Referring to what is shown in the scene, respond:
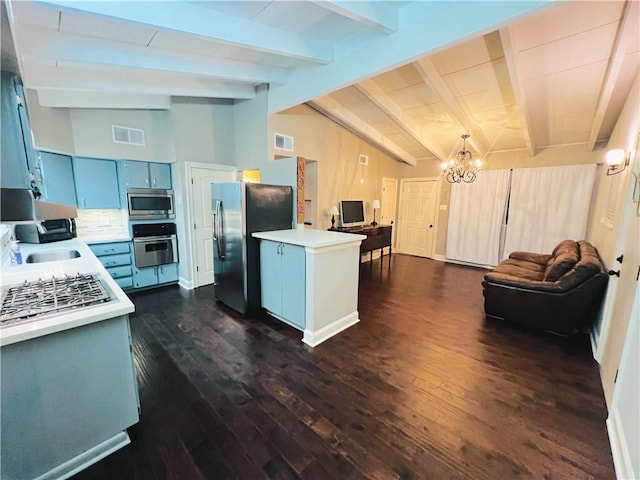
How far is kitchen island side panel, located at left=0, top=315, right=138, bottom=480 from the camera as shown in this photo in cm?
121

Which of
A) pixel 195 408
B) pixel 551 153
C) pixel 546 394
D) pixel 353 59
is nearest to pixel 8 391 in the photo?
pixel 195 408

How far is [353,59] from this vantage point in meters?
2.81

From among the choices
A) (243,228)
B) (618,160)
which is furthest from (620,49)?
(243,228)

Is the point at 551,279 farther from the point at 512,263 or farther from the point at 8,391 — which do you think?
the point at 8,391

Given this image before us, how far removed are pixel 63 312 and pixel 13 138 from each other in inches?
32.0

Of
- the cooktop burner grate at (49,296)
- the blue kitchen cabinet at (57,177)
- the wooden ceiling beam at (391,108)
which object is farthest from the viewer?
the wooden ceiling beam at (391,108)

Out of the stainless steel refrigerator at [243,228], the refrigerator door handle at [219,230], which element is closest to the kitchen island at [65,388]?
the stainless steel refrigerator at [243,228]

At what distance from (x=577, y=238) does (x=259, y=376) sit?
6.21m

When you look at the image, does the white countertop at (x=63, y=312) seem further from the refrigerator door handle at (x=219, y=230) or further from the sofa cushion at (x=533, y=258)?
the sofa cushion at (x=533, y=258)

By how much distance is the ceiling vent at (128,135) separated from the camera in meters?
3.80

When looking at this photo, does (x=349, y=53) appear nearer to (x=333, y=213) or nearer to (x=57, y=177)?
(x=333, y=213)

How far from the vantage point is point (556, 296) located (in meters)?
2.84

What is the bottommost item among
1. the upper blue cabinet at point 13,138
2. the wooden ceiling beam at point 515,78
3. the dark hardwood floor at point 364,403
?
the dark hardwood floor at point 364,403

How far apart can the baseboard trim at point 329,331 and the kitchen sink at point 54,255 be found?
2.56 meters
